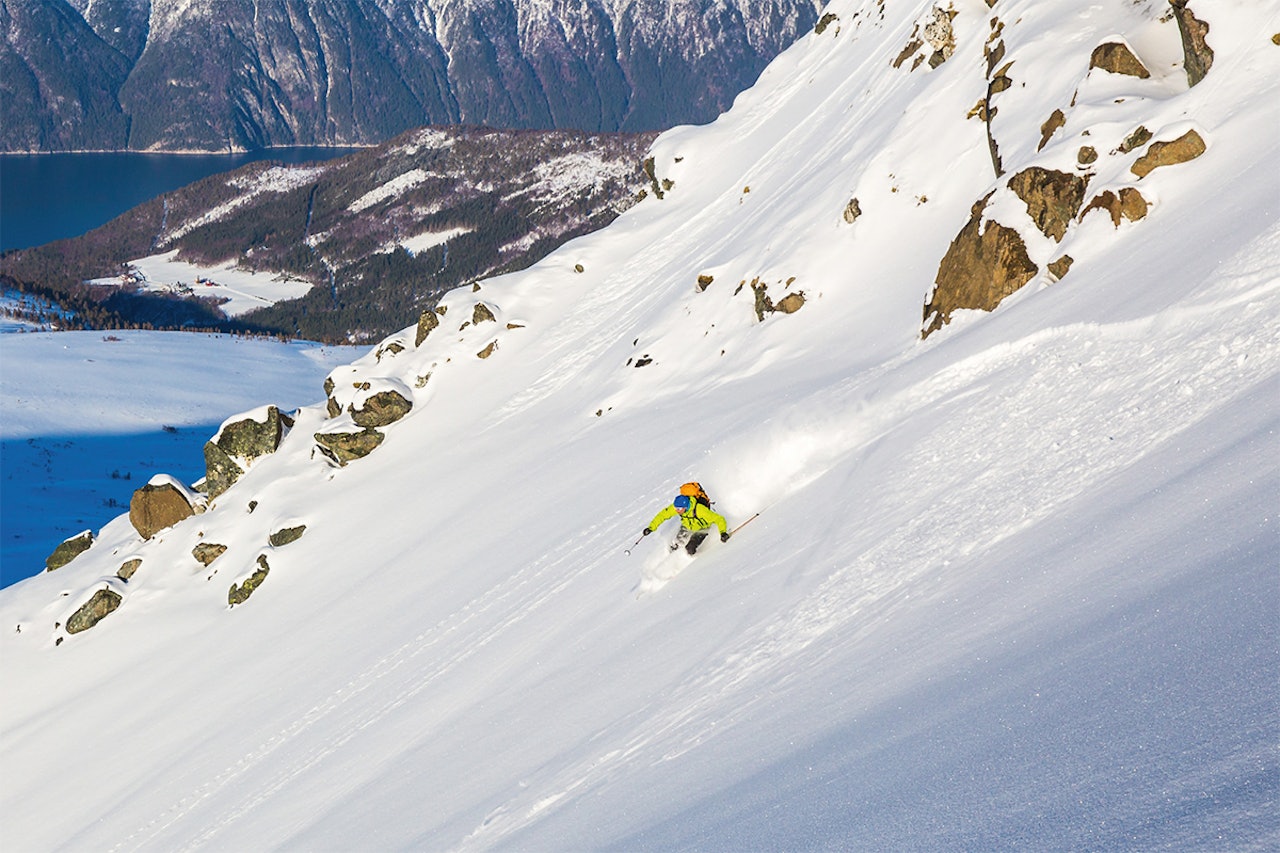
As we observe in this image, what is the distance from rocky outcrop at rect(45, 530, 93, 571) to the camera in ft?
127

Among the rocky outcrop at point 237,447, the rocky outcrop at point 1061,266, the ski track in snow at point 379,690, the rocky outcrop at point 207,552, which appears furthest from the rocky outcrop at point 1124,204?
the rocky outcrop at point 237,447

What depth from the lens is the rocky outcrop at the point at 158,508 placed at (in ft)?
120

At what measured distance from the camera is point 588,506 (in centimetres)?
2175

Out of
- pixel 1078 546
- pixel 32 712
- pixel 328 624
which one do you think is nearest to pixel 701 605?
pixel 1078 546

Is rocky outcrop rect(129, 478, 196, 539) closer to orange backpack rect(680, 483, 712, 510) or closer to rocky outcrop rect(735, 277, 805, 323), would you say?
rocky outcrop rect(735, 277, 805, 323)

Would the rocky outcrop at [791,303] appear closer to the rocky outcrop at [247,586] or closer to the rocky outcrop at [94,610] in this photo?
the rocky outcrop at [247,586]

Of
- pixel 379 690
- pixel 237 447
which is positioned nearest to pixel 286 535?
pixel 237 447

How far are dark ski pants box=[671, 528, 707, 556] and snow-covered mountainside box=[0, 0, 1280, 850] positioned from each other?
0.20 metres

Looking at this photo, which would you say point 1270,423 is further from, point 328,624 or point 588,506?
point 328,624

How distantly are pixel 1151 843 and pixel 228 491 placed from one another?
36885 mm

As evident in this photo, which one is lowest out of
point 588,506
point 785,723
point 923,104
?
point 785,723

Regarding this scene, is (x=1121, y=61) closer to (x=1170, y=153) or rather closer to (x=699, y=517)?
(x=1170, y=153)

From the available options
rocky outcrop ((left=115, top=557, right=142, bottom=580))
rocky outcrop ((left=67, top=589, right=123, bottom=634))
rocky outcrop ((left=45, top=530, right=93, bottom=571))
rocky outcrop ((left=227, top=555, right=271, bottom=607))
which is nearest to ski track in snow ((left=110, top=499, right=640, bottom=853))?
rocky outcrop ((left=227, top=555, right=271, bottom=607))

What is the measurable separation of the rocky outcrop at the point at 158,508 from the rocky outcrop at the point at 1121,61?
108 ft
